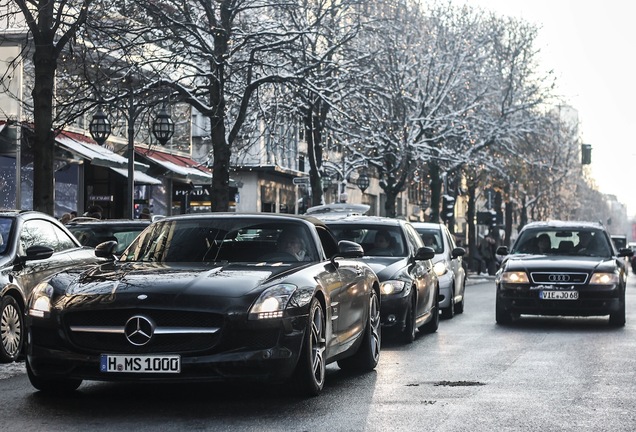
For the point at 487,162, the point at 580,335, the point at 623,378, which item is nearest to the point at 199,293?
the point at 623,378

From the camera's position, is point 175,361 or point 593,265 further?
point 593,265

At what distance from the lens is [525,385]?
11.0 meters

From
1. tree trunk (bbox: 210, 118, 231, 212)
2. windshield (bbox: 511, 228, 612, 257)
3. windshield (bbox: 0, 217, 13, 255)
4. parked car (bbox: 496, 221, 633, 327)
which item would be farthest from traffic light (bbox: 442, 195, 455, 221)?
windshield (bbox: 0, 217, 13, 255)

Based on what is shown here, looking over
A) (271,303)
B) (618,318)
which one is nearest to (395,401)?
(271,303)

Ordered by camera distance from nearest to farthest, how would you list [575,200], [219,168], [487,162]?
1. [219,168]
2. [487,162]
3. [575,200]

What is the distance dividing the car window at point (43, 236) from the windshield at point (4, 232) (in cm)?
14

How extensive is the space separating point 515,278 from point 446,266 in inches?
109

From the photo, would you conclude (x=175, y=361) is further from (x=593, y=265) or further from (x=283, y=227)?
(x=593, y=265)

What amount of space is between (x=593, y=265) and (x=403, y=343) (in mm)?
4410

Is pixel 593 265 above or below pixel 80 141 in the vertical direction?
below

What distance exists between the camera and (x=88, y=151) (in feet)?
112

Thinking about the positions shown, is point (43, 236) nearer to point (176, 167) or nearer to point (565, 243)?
point (565, 243)

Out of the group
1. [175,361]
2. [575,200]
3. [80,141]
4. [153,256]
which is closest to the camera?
[175,361]

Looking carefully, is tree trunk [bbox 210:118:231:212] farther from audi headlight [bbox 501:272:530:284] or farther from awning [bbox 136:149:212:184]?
awning [bbox 136:149:212:184]
